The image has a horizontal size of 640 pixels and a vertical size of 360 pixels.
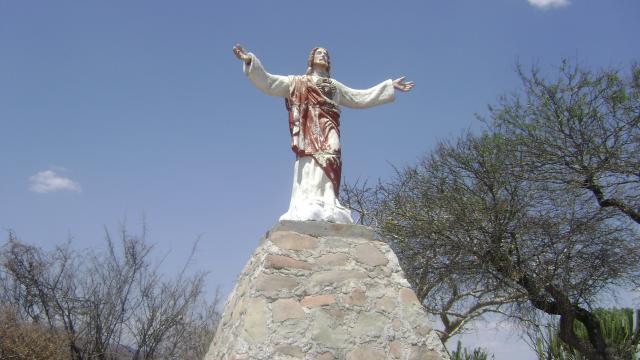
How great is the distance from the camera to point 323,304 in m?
5.57

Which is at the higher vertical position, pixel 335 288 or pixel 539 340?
pixel 539 340

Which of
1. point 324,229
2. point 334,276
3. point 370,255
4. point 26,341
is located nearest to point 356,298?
point 334,276

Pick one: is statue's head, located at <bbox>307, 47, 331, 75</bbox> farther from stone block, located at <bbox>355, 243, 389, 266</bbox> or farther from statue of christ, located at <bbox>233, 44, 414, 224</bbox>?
stone block, located at <bbox>355, 243, 389, 266</bbox>

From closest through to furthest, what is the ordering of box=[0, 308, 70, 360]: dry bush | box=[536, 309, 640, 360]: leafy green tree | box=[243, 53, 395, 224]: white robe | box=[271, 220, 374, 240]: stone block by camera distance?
1. box=[271, 220, 374, 240]: stone block
2. box=[243, 53, 395, 224]: white robe
3. box=[0, 308, 70, 360]: dry bush
4. box=[536, 309, 640, 360]: leafy green tree

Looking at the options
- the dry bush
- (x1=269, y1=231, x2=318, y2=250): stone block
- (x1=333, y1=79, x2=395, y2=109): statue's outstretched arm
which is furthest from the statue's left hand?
the dry bush

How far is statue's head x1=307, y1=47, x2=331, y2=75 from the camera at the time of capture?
23.1ft

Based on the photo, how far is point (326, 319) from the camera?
5.49 meters

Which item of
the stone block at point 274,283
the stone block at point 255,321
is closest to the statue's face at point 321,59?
the stone block at point 274,283

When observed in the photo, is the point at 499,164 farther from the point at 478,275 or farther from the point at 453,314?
the point at 453,314

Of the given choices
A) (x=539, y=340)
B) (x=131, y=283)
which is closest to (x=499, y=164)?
(x=539, y=340)

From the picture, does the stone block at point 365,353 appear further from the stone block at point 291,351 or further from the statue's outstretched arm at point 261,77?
the statue's outstretched arm at point 261,77

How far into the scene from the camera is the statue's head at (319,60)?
7.03m

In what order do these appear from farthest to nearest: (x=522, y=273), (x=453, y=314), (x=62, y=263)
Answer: (x=453, y=314)
(x=62, y=263)
(x=522, y=273)

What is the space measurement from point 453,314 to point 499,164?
468 cm
